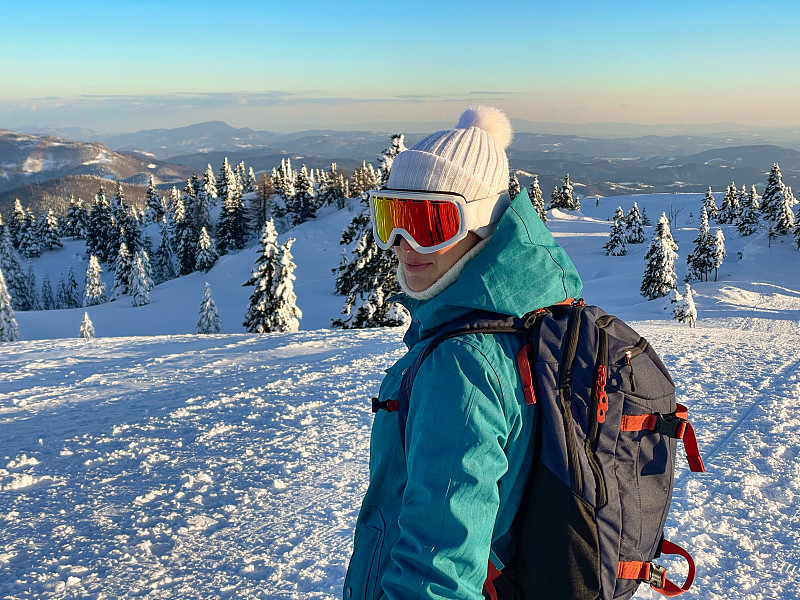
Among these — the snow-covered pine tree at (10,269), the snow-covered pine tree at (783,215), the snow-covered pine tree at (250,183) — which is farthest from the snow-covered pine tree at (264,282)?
the snow-covered pine tree at (250,183)

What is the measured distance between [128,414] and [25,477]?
1.72m

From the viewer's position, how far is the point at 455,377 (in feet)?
5.34

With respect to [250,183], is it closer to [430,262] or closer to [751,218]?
[751,218]

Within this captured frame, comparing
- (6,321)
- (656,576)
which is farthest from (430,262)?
(6,321)

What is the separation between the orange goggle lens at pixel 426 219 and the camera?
1967 millimetres

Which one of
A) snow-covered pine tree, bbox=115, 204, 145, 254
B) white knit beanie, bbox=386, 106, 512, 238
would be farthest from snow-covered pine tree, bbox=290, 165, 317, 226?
white knit beanie, bbox=386, 106, 512, 238

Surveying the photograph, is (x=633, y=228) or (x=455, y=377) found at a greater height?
(x=455, y=377)

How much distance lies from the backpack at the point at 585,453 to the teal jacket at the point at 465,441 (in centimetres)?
6

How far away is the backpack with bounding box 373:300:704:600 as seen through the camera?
175cm

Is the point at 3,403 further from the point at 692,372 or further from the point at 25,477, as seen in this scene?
the point at 692,372

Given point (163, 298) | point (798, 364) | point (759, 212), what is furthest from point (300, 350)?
point (759, 212)

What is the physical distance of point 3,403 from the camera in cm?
804

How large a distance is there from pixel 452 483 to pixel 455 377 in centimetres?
30

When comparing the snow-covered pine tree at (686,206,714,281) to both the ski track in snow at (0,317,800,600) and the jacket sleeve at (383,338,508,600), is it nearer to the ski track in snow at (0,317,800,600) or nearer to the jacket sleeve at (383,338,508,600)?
the ski track in snow at (0,317,800,600)
